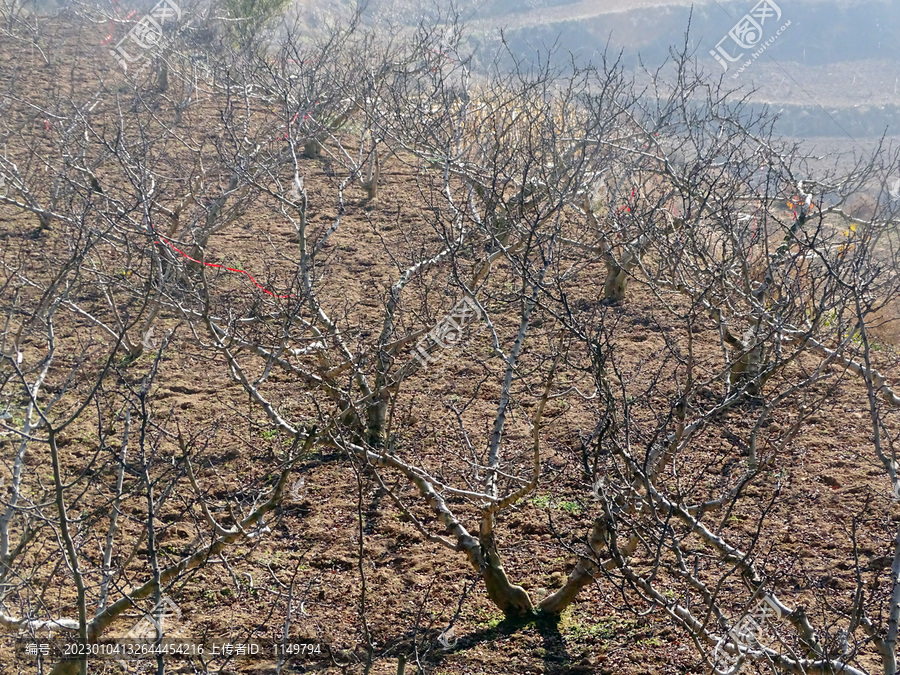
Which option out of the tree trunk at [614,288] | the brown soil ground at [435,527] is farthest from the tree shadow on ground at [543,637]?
the tree trunk at [614,288]

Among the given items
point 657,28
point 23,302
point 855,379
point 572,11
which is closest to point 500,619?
point 855,379

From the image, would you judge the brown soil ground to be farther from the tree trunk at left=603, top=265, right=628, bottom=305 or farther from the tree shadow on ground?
the tree trunk at left=603, top=265, right=628, bottom=305

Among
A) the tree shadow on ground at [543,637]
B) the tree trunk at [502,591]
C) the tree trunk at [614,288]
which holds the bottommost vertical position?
the tree shadow on ground at [543,637]

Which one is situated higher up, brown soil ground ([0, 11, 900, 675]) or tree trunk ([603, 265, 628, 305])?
tree trunk ([603, 265, 628, 305])

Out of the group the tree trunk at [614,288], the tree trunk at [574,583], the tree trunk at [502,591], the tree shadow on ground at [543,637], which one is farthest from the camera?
the tree trunk at [614,288]

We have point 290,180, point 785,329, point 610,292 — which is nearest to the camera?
point 785,329

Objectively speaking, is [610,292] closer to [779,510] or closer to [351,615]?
[779,510]

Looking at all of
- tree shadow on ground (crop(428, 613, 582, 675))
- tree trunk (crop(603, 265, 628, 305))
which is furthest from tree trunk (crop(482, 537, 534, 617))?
tree trunk (crop(603, 265, 628, 305))

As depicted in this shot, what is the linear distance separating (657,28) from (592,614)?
30.1 meters

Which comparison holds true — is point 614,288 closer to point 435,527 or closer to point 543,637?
point 435,527

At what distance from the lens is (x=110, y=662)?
3848mm

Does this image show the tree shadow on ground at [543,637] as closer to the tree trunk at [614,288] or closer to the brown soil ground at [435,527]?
the brown soil ground at [435,527]

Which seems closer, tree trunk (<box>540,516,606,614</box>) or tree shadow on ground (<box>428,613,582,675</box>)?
tree trunk (<box>540,516,606,614</box>)

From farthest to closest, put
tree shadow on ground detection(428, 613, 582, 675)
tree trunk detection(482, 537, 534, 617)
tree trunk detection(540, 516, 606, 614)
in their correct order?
tree trunk detection(482, 537, 534, 617) → tree shadow on ground detection(428, 613, 582, 675) → tree trunk detection(540, 516, 606, 614)
